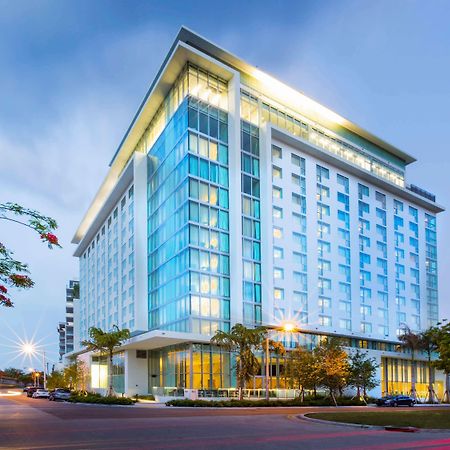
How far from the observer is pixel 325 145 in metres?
73.4

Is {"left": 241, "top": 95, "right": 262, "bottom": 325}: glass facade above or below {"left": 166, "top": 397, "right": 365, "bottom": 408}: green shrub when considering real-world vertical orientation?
above

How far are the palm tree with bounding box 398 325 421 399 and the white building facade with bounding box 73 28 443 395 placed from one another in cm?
161

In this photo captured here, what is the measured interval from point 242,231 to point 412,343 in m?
29.2

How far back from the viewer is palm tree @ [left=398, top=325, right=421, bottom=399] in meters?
70.0

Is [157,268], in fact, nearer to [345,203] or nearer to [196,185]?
[196,185]

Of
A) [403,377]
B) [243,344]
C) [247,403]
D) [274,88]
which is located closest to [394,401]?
[243,344]

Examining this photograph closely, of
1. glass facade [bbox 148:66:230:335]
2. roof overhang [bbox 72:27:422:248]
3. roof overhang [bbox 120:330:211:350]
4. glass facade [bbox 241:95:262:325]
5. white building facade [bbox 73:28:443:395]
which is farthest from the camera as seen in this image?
glass facade [bbox 241:95:262:325]

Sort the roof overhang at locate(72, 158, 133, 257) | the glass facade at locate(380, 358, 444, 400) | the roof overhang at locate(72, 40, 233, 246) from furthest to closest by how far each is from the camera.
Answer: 1. the glass facade at locate(380, 358, 444, 400)
2. the roof overhang at locate(72, 158, 133, 257)
3. the roof overhang at locate(72, 40, 233, 246)

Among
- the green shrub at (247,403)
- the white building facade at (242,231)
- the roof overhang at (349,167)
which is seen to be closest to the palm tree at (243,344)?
the green shrub at (247,403)

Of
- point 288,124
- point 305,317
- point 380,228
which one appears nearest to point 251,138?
point 288,124

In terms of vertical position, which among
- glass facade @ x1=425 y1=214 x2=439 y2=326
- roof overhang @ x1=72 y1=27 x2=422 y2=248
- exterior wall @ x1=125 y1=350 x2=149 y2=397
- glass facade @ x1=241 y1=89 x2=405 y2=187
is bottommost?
exterior wall @ x1=125 y1=350 x2=149 y2=397

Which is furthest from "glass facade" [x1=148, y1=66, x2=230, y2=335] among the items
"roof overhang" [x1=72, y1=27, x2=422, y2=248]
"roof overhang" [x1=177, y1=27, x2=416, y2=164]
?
"roof overhang" [x1=177, y1=27, x2=416, y2=164]

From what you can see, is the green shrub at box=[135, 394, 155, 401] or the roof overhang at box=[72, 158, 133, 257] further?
the roof overhang at box=[72, 158, 133, 257]

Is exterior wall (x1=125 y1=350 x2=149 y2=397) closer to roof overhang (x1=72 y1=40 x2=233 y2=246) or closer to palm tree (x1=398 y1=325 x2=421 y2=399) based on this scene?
roof overhang (x1=72 y1=40 x2=233 y2=246)
